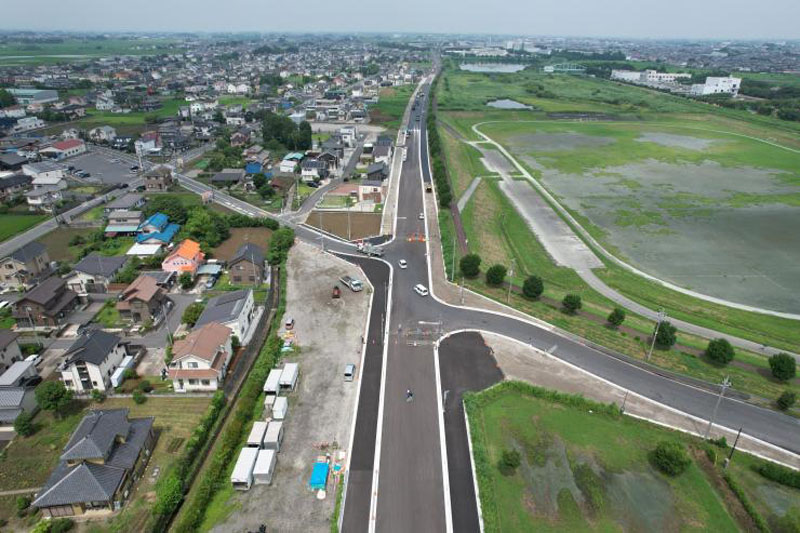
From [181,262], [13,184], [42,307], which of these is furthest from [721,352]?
[13,184]

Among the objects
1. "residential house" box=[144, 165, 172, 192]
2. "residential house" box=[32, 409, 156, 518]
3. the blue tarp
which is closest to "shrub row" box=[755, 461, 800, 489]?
the blue tarp

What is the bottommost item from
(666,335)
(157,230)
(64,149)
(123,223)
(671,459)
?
(671,459)

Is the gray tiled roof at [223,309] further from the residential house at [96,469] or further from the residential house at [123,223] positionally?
the residential house at [123,223]

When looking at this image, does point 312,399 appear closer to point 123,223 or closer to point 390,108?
point 123,223

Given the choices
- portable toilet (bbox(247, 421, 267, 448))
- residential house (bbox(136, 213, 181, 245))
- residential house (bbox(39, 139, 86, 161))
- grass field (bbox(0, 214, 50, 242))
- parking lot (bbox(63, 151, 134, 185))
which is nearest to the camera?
portable toilet (bbox(247, 421, 267, 448))

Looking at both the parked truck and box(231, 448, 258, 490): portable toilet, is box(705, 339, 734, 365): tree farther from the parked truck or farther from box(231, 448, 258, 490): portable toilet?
box(231, 448, 258, 490): portable toilet

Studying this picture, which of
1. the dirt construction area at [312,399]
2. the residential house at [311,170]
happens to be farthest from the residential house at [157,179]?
the dirt construction area at [312,399]
